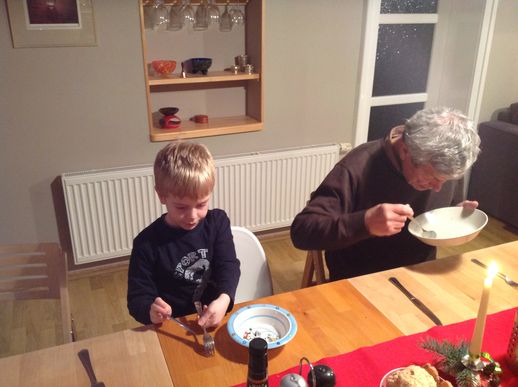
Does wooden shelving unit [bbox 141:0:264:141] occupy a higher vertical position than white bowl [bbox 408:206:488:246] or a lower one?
higher

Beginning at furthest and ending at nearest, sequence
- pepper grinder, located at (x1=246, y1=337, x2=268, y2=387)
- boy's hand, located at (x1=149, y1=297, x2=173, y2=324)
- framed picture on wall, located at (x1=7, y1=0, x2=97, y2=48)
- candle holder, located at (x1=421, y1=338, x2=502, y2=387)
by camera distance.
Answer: framed picture on wall, located at (x1=7, y1=0, x2=97, y2=48)
boy's hand, located at (x1=149, y1=297, x2=173, y2=324)
candle holder, located at (x1=421, y1=338, x2=502, y2=387)
pepper grinder, located at (x1=246, y1=337, x2=268, y2=387)

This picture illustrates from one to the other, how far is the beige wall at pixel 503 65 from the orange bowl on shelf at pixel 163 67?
236 centimetres

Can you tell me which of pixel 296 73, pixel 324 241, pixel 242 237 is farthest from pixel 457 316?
pixel 296 73

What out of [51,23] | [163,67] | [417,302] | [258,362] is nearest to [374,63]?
[163,67]

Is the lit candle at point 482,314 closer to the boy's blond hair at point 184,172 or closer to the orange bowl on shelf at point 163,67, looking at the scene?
the boy's blond hair at point 184,172

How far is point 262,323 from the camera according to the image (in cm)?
114

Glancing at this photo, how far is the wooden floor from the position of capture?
2150 millimetres

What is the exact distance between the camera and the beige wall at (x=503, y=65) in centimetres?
324

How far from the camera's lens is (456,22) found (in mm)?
3223

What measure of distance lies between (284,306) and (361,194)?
1.67ft

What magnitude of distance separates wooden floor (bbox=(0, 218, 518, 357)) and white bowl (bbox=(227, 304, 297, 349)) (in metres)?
1.29

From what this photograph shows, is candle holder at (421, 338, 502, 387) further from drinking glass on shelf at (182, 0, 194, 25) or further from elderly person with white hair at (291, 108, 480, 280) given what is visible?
drinking glass on shelf at (182, 0, 194, 25)

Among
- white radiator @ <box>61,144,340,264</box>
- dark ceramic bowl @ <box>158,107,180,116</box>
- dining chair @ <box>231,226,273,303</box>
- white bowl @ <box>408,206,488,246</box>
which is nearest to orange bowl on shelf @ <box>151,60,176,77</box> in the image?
dark ceramic bowl @ <box>158,107,180,116</box>

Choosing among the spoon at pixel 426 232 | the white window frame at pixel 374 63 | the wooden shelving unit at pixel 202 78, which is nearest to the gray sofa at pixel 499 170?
the white window frame at pixel 374 63
